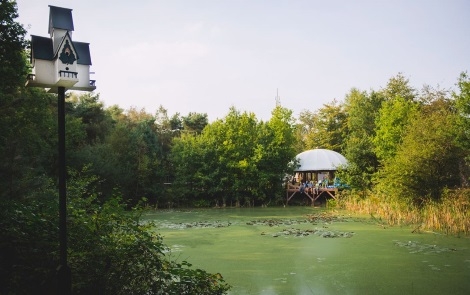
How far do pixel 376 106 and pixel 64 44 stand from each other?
27.7m

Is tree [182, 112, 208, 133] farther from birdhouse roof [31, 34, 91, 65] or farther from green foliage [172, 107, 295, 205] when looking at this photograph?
birdhouse roof [31, 34, 91, 65]

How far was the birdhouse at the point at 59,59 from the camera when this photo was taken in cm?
328

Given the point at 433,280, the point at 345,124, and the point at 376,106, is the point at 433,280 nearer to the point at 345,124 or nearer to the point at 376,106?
the point at 376,106

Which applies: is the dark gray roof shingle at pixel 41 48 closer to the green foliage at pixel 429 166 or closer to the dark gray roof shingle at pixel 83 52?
the dark gray roof shingle at pixel 83 52

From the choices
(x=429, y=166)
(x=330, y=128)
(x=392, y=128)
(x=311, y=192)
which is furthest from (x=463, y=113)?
(x=330, y=128)

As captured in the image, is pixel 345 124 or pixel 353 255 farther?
pixel 345 124

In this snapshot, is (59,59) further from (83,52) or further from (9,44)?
(9,44)

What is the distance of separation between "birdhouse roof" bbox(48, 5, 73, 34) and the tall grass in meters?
11.5

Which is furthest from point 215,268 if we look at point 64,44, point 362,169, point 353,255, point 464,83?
point 362,169

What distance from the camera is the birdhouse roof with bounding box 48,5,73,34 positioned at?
133 inches

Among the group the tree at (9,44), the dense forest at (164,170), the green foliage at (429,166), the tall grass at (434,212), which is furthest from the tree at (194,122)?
the tree at (9,44)

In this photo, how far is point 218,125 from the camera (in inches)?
1025

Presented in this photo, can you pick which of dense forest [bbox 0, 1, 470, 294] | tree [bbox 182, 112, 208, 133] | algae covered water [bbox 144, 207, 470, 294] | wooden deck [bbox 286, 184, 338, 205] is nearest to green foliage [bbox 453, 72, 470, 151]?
dense forest [bbox 0, 1, 470, 294]

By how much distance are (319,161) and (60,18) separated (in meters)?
25.5
